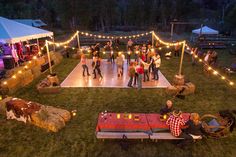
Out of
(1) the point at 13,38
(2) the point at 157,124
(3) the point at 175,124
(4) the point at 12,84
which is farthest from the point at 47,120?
(1) the point at 13,38

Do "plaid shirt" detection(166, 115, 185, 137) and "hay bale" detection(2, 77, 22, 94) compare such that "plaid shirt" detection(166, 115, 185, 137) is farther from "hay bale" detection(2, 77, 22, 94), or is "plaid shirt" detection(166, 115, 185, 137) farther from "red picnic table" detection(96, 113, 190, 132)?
"hay bale" detection(2, 77, 22, 94)

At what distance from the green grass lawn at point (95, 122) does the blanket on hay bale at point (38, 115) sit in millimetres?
228

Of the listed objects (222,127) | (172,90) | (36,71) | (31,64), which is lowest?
(222,127)

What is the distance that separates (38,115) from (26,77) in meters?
5.59

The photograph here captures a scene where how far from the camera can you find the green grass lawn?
6633mm

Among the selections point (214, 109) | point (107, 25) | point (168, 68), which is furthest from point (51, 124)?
point (107, 25)

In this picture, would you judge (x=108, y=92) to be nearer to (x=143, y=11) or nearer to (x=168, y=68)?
(x=168, y=68)

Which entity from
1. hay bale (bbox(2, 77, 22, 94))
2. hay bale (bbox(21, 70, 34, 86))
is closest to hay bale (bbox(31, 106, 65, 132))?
hay bale (bbox(2, 77, 22, 94))

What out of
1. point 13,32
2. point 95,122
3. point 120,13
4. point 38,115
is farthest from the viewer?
point 120,13

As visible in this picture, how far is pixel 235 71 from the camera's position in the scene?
1527 cm

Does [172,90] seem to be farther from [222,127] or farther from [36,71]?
[36,71]

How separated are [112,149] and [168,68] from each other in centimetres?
1108

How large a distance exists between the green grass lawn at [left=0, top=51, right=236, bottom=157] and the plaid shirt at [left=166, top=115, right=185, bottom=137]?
0.64m

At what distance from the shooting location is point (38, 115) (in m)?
7.88
